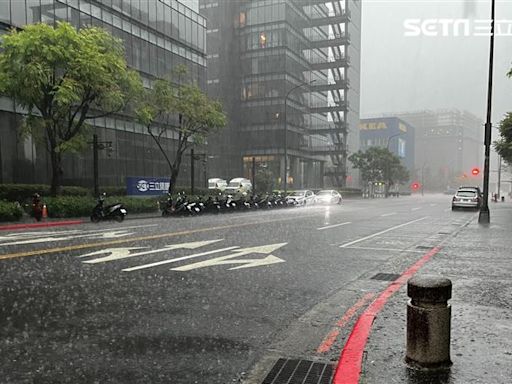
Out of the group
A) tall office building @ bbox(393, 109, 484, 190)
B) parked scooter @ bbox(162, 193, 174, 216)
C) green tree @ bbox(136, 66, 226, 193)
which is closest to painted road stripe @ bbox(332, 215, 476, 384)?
parked scooter @ bbox(162, 193, 174, 216)

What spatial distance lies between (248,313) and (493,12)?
20336 mm

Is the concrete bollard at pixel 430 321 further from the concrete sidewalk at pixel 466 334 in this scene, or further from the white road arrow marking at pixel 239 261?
the white road arrow marking at pixel 239 261

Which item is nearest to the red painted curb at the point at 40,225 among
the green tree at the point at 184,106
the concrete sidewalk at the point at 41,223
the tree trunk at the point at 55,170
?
the concrete sidewalk at the point at 41,223

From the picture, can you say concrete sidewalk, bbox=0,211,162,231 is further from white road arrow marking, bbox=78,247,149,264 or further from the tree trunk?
white road arrow marking, bbox=78,247,149,264

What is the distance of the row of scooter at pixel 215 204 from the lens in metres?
25.8

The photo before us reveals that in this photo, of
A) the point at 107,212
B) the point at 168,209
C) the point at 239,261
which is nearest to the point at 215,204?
the point at 168,209

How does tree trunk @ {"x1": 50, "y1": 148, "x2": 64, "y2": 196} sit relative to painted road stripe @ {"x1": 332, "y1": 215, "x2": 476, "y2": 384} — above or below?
above

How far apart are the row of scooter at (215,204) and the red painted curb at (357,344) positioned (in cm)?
1940

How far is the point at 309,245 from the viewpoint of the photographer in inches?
490

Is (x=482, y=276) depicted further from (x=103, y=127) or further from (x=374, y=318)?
(x=103, y=127)

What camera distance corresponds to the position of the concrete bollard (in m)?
3.92

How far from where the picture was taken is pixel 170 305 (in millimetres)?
6141

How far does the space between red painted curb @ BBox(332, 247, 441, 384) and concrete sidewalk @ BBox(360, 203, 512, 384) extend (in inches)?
2.7

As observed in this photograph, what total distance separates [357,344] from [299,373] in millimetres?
856
